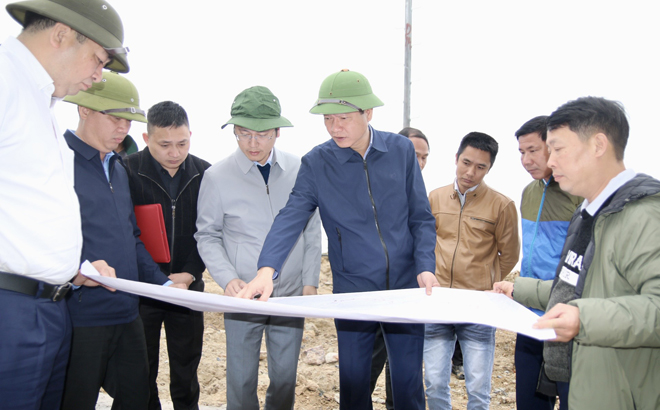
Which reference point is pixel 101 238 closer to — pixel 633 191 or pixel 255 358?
pixel 255 358

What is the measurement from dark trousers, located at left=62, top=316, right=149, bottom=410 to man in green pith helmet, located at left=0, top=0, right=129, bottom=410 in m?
0.31

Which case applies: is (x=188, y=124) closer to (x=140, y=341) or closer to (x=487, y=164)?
(x=140, y=341)

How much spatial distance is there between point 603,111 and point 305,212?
126 centimetres

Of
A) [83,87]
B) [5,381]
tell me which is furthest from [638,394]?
[83,87]

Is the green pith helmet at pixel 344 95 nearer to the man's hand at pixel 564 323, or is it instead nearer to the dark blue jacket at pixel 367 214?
the dark blue jacket at pixel 367 214

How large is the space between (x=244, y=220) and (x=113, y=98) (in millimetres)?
863

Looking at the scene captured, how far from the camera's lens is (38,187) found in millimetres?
1413

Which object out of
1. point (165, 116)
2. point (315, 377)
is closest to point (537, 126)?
point (165, 116)

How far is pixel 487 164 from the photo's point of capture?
9.09 ft

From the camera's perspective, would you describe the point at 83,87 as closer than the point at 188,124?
Yes

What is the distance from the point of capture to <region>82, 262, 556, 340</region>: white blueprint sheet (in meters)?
1.48

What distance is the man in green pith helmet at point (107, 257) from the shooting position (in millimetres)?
1933

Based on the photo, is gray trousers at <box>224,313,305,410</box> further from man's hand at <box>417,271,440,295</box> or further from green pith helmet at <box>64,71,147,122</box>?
green pith helmet at <box>64,71,147,122</box>

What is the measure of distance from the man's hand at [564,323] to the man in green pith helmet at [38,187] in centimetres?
149
